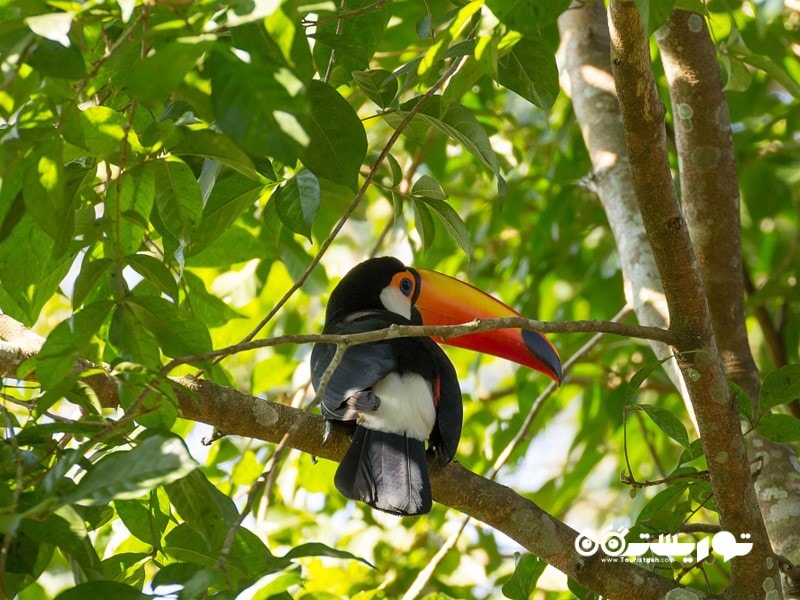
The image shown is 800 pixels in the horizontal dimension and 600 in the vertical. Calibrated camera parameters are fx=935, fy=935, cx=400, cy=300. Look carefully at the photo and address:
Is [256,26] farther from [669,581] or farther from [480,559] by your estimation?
[480,559]

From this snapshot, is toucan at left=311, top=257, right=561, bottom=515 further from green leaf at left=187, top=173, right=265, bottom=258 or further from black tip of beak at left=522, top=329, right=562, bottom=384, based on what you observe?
green leaf at left=187, top=173, right=265, bottom=258

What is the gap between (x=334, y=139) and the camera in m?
1.62

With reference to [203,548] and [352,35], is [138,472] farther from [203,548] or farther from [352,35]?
[352,35]

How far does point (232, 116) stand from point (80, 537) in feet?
2.06

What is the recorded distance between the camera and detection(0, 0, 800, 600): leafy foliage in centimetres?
122

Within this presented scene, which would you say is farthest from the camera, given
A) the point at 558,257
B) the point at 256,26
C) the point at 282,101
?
the point at 558,257

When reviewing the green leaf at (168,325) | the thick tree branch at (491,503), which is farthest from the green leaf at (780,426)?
the green leaf at (168,325)

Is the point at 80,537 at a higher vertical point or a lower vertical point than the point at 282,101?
lower

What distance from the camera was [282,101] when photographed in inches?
44.9

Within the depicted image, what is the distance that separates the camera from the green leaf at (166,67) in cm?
114

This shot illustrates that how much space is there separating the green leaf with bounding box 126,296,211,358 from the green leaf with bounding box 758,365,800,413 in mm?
1190

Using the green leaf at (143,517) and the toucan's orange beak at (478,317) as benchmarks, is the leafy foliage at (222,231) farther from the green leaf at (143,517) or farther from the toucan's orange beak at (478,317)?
the toucan's orange beak at (478,317)

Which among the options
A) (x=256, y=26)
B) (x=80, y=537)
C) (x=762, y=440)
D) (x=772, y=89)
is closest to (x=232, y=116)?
(x=256, y=26)

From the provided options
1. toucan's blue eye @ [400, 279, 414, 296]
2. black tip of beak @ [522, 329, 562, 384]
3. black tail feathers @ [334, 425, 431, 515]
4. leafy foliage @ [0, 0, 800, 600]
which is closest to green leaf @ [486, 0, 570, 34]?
leafy foliage @ [0, 0, 800, 600]
